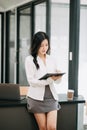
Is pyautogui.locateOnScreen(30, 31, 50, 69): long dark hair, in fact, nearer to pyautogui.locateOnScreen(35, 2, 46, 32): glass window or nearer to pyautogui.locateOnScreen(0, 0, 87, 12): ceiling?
pyautogui.locateOnScreen(35, 2, 46, 32): glass window

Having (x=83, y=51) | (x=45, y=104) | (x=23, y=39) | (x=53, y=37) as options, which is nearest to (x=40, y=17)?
(x=53, y=37)

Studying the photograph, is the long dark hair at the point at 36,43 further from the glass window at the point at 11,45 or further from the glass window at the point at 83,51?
the glass window at the point at 11,45

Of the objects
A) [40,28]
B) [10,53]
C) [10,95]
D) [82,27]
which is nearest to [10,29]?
[10,53]

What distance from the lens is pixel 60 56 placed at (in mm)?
5145

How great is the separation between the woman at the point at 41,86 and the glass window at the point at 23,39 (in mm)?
3494

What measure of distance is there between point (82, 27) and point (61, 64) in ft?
2.81

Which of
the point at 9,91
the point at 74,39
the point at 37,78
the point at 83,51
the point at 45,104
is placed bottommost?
the point at 45,104

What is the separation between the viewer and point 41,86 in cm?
272

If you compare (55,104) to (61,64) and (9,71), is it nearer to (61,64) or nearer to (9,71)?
(61,64)

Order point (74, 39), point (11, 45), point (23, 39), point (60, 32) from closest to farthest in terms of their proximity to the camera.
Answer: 1. point (74, 39)
2. point (60, 32)
3. point (23, 39)
4. point (11, 45)

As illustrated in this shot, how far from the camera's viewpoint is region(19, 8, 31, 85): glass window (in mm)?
6355

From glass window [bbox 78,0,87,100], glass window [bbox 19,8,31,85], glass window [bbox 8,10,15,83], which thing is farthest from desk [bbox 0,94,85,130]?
glass window [bbox 8,10,15,83]

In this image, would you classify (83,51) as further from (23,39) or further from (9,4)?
(9,4)

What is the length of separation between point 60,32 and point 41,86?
2.62 metres
